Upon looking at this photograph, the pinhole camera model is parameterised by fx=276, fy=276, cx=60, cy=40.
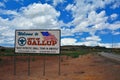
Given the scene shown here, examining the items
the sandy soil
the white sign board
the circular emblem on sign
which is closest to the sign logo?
the white sign board

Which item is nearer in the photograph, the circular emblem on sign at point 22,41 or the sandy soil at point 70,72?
the sandy soil at point 70,72

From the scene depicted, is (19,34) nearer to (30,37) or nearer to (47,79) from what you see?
(30,37)

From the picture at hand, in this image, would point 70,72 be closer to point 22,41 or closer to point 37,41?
point 37,41

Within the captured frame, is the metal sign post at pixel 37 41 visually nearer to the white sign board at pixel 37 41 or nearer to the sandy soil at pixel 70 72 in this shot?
the white sign board at pixel 37 41

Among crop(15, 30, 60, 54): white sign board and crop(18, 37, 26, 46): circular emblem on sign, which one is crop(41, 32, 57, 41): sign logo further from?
crop(18, 37, 26, 46): circular emblem on sign

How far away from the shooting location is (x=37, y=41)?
19703 mm

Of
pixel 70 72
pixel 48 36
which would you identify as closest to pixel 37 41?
pixel 48 36

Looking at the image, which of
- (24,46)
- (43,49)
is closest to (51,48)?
(43,49)

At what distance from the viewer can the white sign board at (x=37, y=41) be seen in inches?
766

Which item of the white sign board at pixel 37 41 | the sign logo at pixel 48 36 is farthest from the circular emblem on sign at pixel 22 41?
the sign logo at pixel 48 36

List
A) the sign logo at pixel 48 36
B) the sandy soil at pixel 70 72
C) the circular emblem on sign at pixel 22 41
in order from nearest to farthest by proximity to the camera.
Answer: the sandy soil at pixel 70 72 → the sign logo at pixel 48 36 → the circular emblem on sign at pixel 22 41

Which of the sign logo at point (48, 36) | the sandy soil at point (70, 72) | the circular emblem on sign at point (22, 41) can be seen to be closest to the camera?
the sandy soil at point (70, 72)

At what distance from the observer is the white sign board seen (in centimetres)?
1944

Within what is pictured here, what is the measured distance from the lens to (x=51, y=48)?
19.5 meters
